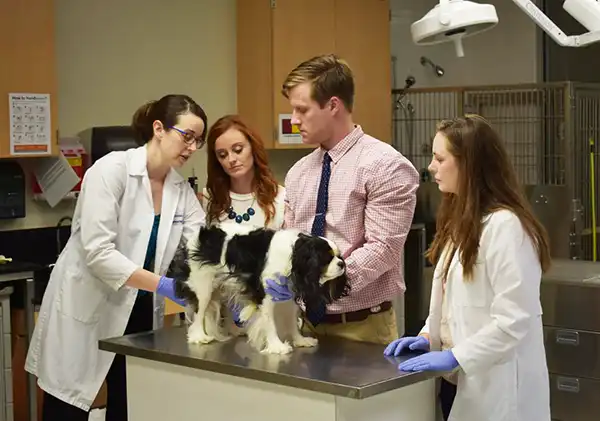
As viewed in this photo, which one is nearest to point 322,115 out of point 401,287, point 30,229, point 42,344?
point 401,287

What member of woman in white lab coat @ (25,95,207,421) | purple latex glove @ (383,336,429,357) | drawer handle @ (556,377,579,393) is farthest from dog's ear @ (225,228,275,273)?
drawer handle @ (556,377,579,393)

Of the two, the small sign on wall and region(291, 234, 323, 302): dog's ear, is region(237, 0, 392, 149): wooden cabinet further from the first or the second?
region(291, 234, 323, 302): dog's ear

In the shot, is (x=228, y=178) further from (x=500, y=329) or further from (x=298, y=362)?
(x=500, y=329)

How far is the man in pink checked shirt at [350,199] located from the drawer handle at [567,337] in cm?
126

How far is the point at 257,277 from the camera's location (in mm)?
1999

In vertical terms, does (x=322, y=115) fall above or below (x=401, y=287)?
above

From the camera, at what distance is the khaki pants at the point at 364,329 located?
2.34 m

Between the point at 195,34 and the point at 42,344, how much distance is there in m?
2.21

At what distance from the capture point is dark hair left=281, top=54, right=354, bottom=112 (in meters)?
2.25

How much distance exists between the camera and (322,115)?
227 centimetres

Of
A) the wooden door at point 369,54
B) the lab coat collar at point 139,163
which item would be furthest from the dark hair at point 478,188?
the wooden door at point 369,54

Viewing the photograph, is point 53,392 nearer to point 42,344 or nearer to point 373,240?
point 42,344

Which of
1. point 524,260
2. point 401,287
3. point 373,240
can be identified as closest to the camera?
point 524,260

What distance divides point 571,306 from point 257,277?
1786 mm
